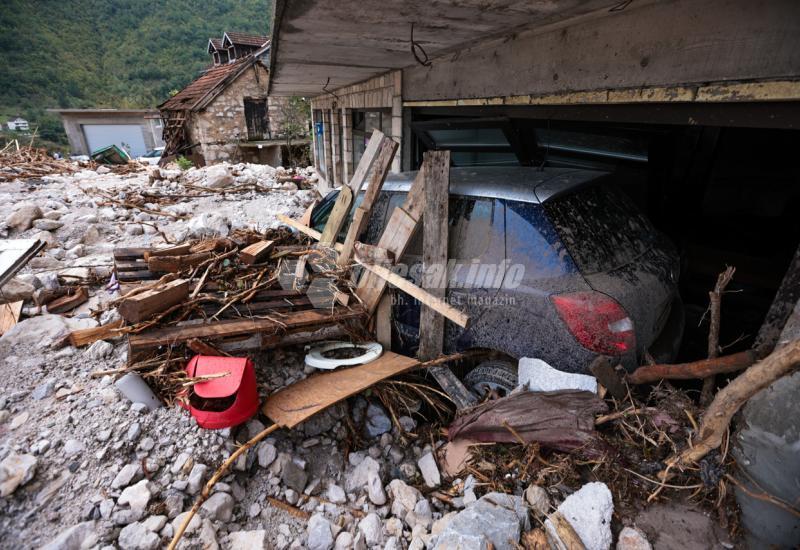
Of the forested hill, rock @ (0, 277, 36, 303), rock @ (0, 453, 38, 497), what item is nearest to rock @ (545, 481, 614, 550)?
rock @ (0, 453, 38, 497)

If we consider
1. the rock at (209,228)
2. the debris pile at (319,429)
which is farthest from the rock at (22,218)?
the debris pile at (319,429)

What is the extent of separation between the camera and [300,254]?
4.11 m

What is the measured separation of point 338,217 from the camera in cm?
395

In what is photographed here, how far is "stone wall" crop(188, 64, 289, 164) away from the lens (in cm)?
1839

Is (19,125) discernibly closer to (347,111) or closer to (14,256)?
(347,111)

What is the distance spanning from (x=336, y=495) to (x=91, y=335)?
2521 mm

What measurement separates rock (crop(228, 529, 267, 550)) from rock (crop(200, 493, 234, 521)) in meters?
0.12

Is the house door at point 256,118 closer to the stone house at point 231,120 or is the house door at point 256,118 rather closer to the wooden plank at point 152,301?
the stone house at point 231,120

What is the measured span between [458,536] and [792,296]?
2134 millimetres

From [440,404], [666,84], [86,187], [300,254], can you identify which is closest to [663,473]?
[440,404]

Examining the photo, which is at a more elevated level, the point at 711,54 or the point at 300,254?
the point at 711,54

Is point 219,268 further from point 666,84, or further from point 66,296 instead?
point 666,84

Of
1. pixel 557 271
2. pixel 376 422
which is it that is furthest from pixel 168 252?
pixel 557 271

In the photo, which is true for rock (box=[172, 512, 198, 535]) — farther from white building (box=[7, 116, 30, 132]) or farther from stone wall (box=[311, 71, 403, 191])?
white building (box=[7, 116, 30, 132])
